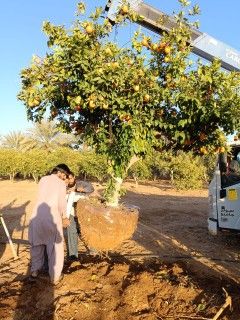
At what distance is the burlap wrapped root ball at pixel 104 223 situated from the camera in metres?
5.72

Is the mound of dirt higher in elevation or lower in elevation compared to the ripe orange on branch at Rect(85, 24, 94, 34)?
lower

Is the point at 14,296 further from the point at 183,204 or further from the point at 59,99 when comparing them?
the point at 183,204

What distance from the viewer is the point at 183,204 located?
17.9 meters

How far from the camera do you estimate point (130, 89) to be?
5.11 metres

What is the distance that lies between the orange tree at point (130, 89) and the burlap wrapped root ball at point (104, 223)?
0.55m

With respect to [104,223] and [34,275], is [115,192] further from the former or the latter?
[34,275]

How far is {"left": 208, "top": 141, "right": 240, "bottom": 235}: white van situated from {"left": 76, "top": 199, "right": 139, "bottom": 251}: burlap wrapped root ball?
335cm

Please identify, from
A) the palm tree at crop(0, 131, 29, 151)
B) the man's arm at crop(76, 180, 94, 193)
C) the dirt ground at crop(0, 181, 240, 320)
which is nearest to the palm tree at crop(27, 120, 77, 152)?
the palm tree at crop(0, 131, 29, 151)

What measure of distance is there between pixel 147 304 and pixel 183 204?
43.8 feet

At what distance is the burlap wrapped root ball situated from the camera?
18.8 ft

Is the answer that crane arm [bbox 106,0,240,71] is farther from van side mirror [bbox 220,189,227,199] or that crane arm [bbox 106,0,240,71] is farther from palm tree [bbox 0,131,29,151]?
palm tree [bbox 0,131,29,151]

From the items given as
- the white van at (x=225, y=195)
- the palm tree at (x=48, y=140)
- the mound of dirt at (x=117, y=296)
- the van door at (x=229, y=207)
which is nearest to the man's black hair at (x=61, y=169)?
the mound of dirt at (x=117, y=296)

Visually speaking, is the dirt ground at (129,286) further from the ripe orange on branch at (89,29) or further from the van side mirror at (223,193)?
the ripe orange on branch at (89,29)

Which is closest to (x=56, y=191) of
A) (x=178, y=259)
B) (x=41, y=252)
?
(x=41, y=252)
